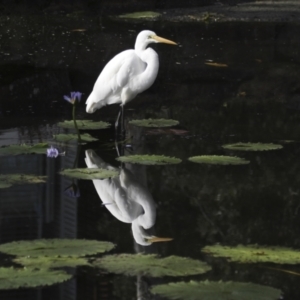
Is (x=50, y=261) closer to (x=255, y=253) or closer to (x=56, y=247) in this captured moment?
(x=56, y=247)

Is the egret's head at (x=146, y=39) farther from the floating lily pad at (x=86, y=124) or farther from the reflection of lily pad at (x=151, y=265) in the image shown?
the reflection of lily pad at (x=151, y=265)

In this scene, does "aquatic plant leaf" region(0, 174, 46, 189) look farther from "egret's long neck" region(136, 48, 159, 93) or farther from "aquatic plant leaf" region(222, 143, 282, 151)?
"egret's long neck" region(136, 48, 159, 93)

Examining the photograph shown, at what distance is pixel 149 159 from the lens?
716 centimetres

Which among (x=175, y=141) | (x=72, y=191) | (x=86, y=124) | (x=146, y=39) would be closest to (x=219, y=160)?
(x=175, y=141)

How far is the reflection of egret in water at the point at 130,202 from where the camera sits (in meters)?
5.71

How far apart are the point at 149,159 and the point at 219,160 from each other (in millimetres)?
509

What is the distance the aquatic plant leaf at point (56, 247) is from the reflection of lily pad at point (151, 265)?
125 millimetres

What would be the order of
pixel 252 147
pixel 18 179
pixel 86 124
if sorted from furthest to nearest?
pixel 86 124
pixel 252 147
pixel 18 179

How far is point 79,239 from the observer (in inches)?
214

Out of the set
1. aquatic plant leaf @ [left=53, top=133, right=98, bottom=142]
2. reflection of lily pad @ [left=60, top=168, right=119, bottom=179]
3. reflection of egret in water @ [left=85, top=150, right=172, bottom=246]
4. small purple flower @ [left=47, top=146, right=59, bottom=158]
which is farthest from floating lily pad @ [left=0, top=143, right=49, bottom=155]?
reflection of lily pad @ [left=60, top=168, right=119, bottom=179]

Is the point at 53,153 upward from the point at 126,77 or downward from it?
downward

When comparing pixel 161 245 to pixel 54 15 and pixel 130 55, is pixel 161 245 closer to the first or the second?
pixel 130 55

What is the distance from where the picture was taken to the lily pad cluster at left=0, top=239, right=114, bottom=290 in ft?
15.5

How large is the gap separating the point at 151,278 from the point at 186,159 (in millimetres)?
2584
